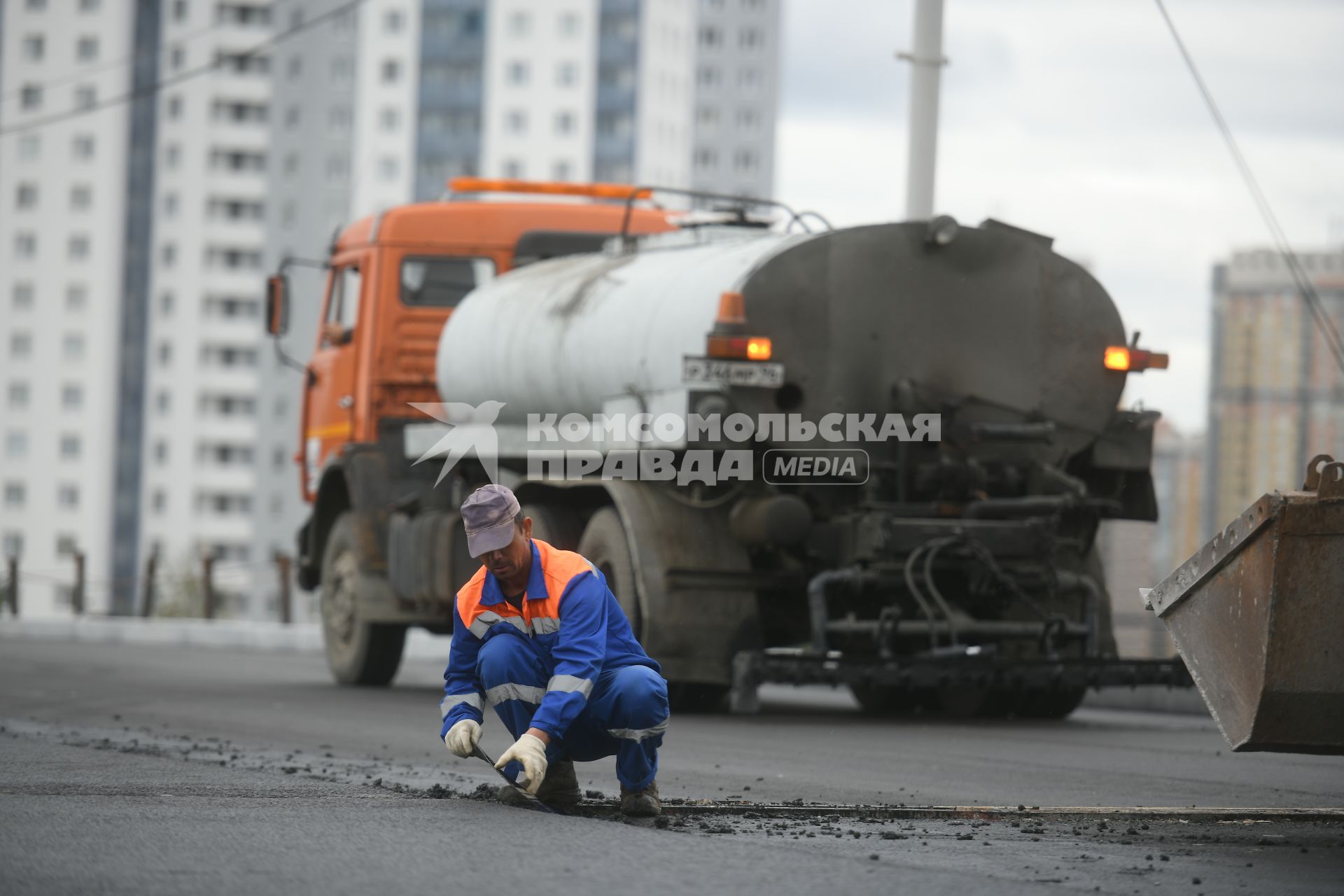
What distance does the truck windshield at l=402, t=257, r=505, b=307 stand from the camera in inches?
628

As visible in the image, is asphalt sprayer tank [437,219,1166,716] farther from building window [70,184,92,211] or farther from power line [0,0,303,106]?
power line [0,0,303,106]

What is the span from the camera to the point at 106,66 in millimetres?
102625

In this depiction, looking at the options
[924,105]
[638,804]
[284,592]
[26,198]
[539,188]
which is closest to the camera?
[638,804]

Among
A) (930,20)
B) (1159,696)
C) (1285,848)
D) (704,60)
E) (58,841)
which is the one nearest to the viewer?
(58,841)

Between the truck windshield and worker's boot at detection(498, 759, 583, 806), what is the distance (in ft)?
30.6

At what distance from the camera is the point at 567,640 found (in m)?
6.64

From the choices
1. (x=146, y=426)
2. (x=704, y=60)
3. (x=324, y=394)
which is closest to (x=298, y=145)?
(x=146, y=426)

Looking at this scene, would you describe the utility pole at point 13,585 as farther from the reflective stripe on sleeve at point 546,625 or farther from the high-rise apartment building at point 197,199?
the high-rise apartment building at point 197,199

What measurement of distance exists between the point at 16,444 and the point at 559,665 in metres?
101

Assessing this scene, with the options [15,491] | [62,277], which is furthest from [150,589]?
[15,491]

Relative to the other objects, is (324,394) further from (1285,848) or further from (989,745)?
(1285,848)

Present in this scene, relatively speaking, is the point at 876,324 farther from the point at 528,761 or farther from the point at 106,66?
the point at 106,66

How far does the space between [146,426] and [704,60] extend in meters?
45.9

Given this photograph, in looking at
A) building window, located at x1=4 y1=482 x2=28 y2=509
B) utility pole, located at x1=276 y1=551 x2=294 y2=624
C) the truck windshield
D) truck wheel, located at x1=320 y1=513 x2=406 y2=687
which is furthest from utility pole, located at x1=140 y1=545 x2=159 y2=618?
building window, located at x1=4 y1=482 x2=28 y2=509
